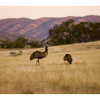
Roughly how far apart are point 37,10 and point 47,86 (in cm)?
883

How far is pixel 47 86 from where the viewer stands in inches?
212

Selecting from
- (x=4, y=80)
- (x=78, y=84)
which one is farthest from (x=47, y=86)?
(x=4, y=80)

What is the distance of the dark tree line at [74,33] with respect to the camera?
142ft

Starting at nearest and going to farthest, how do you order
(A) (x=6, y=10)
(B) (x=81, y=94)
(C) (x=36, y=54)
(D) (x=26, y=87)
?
(B) (x=81, y=94) < (D) (x=26, y=87) < (C) (x=36, y=54) < (A) (x=6, y=10)

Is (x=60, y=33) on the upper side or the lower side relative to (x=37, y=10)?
upper

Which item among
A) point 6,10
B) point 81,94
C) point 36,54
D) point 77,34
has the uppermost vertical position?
point 77,34

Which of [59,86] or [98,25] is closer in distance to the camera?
[59,86]

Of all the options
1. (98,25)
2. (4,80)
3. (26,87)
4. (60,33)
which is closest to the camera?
(26,87)

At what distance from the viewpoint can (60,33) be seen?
45875 millimetres

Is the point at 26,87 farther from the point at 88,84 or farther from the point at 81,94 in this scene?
the point at 88,84

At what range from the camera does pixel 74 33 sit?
4459 cm

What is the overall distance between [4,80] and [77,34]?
39.7m

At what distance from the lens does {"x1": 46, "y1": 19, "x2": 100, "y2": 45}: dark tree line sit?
43.2 meters

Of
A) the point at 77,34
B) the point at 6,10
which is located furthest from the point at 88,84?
the point at 77,34
